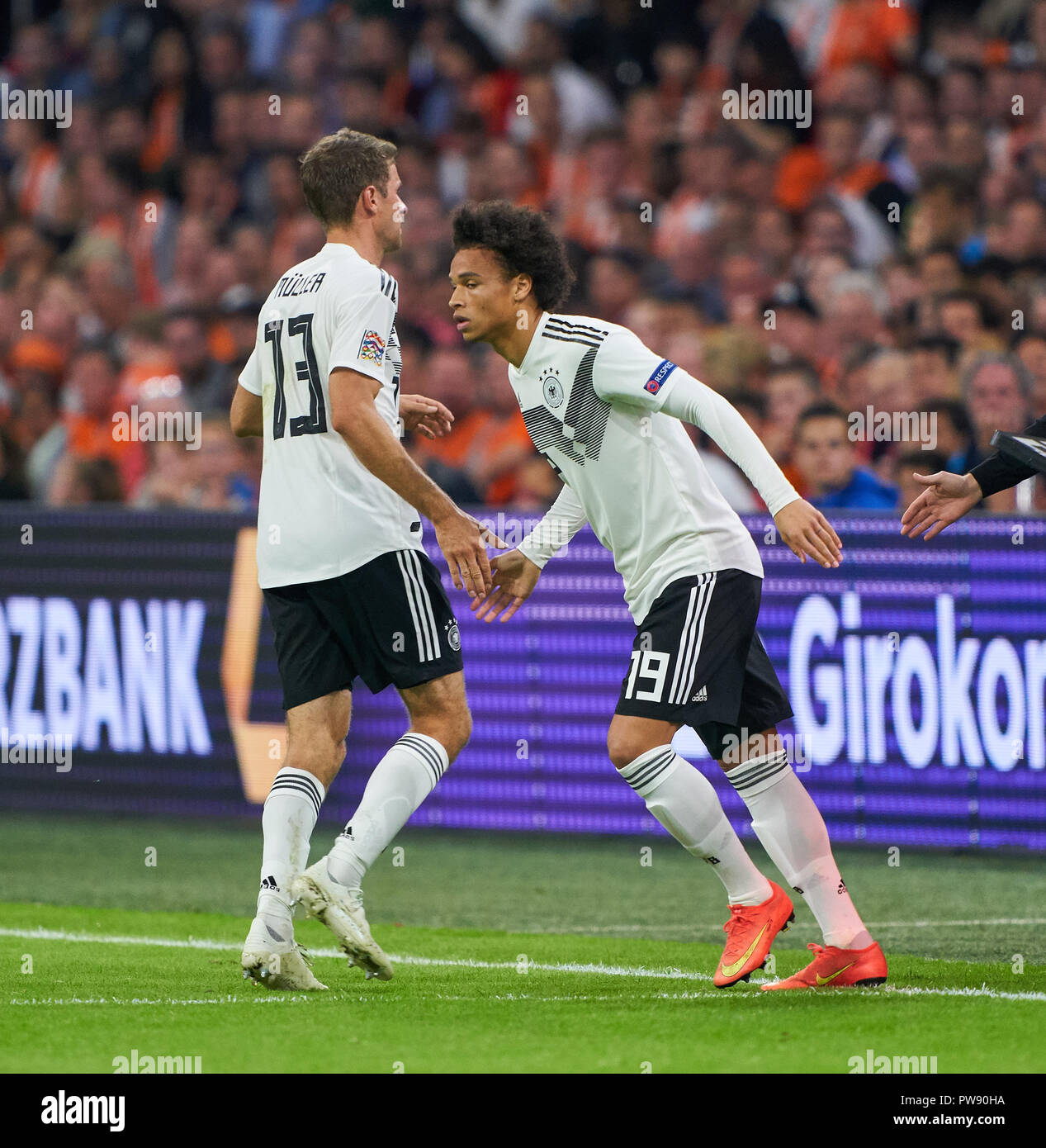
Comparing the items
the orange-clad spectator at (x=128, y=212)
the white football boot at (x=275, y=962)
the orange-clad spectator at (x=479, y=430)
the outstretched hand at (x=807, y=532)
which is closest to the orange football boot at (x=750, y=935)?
the outstretched hand at (x=807, y=532)

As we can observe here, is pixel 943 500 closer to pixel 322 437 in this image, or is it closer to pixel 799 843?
pixel 799 843

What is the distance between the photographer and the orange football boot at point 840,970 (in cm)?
549

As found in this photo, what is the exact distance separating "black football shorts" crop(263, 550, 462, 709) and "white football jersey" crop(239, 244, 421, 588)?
54mm

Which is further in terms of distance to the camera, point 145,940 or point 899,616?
point 899,616

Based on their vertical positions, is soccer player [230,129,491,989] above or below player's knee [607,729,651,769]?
above

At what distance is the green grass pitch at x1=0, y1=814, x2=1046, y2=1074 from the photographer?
4.54 m

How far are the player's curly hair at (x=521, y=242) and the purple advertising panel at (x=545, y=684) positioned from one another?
11.1 feet

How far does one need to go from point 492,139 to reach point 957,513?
9.72 m

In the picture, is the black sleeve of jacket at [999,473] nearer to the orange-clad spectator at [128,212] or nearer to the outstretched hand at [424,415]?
the outstretched hand at [424,415]

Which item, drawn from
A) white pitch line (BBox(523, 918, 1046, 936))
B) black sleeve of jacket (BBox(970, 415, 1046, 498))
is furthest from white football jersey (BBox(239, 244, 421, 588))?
white pitch line (BBox(523, 918, 1046, 936))

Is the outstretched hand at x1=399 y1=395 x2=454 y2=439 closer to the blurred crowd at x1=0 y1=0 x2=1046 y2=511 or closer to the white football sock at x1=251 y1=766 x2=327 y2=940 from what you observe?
the white football sock at x1=251 y1=766 x2=327 y2=940
